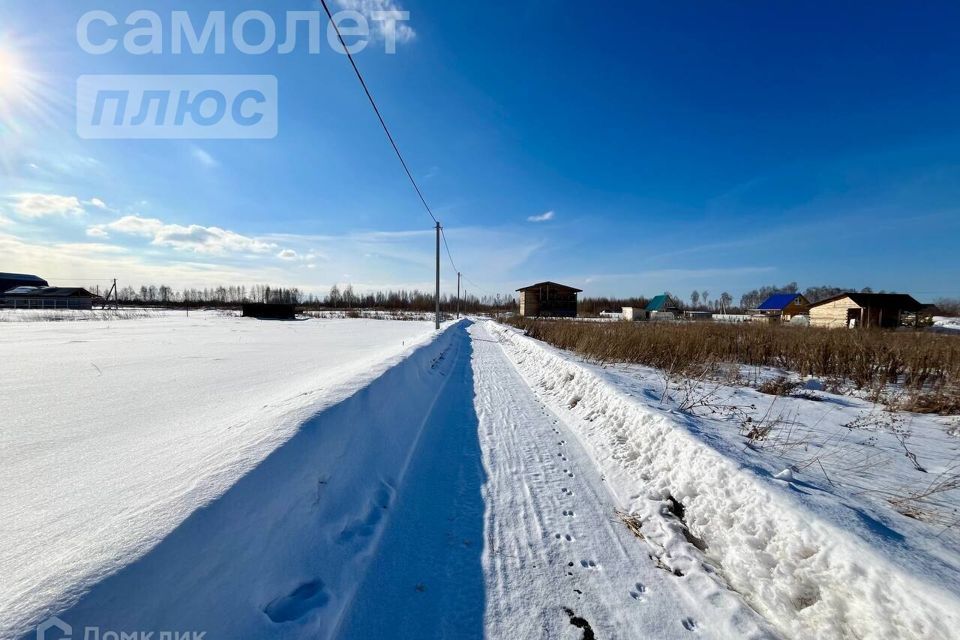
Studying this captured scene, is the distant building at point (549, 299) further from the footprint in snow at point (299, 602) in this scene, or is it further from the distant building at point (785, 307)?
the footprint in snow at point (299, 602)

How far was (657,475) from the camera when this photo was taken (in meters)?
2.98

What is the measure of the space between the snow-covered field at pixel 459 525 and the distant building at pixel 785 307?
51894 millimetres

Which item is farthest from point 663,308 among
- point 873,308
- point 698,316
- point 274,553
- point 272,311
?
point 274,553

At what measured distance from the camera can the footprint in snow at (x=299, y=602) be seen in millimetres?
1606

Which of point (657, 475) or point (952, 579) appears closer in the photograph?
point (952, 579)

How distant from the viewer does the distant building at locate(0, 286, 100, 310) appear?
4447 centimetres

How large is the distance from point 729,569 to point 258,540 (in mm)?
2787

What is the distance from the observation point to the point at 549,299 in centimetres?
4656

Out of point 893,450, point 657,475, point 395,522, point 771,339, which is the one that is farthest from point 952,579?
point 771,339

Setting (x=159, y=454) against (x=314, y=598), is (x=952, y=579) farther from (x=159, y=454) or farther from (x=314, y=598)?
(x=159, y=454)

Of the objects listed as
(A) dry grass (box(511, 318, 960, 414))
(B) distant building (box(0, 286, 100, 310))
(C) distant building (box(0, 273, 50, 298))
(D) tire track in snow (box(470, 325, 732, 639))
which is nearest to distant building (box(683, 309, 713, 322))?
(A) dry grass (box(511, 318, 960, 414))

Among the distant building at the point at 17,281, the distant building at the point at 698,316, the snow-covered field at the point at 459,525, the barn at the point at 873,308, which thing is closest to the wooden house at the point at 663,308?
the distant building at the point at 698,316

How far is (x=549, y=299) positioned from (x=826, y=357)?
38669mm

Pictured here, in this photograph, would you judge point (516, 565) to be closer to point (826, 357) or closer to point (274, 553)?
point (274, 553)
